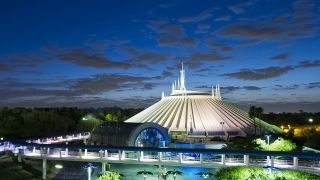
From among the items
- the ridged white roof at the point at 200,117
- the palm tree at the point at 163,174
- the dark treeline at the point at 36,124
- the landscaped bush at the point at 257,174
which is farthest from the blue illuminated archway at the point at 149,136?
the dark treeline at the point at 36,124

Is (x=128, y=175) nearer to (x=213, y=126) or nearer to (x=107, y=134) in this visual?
(x=107, y=134)

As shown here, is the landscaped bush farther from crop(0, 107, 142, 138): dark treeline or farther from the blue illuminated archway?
crop(0, 107, 142, 138): dark treeline

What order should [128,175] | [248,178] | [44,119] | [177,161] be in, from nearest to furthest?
[248,178] → [177,161] → [128,175] → [44,119]

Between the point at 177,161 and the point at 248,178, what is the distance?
13.7 m

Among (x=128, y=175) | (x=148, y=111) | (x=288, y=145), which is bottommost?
(x=128, y=175)

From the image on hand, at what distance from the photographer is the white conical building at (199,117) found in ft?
227

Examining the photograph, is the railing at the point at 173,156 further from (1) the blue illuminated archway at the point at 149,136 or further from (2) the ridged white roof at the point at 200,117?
(2) the ridged white roof at the point at 200,117

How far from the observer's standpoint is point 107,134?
5688 cm

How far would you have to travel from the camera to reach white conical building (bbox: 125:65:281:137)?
6919cm

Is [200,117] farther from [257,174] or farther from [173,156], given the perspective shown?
[257,174]

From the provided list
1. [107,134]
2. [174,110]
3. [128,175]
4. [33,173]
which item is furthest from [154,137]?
[174,110]

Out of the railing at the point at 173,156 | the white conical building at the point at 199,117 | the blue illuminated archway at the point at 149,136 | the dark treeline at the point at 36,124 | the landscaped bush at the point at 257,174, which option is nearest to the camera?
the landscaped bush at the point at 257,174

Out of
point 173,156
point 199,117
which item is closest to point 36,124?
point 199,117

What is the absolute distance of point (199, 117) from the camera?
7362 centimetres
